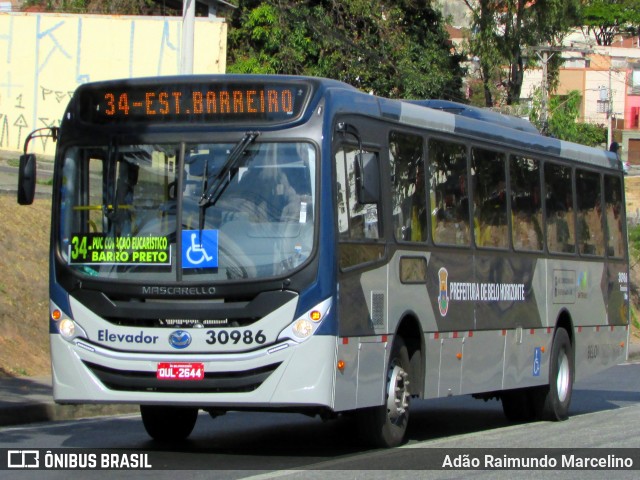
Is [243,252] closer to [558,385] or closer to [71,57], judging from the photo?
[558,385]

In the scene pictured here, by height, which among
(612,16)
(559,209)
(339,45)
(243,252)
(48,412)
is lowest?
(48,412)

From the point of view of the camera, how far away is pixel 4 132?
34219 mm

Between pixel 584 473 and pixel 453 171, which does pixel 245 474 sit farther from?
pixel 453 171

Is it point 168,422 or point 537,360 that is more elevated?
point 537,360

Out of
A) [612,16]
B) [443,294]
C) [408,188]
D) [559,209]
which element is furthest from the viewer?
[612,16]

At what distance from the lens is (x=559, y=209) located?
1510 cm

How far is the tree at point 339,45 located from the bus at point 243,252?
962 inches

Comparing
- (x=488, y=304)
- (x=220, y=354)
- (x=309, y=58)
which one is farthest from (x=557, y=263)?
(x=309, y=58)

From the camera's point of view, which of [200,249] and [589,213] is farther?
[589,213]

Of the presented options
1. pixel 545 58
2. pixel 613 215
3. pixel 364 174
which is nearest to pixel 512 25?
pixel 545 58

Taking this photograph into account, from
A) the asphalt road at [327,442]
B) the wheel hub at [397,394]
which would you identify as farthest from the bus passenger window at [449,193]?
the asphalt road at [327,442]

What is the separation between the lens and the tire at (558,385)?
14609mm

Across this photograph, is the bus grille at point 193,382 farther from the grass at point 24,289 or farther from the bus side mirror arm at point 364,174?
the grass at point 24,289

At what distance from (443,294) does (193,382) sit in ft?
10.3
